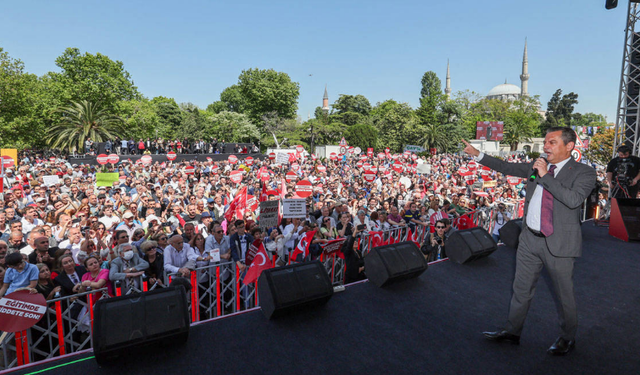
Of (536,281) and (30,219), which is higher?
(536,281)

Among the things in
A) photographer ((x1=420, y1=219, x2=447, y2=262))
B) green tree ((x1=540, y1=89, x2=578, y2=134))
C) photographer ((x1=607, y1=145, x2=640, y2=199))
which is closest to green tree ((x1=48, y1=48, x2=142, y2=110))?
photographer ((x1=420, y1=219, x2=447, y2=262))

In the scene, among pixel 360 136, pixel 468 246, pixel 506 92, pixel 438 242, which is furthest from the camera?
pixel 506 92

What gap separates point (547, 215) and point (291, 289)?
244 centimetres

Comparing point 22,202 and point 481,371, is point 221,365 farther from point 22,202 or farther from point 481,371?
point 22,202

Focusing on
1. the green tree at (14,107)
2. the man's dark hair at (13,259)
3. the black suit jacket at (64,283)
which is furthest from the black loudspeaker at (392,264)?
the green tree at (14,107)

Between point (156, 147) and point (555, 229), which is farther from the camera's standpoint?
point (156, 147)

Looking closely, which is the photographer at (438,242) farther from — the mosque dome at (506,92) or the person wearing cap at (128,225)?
the mosque dome at (506,92)

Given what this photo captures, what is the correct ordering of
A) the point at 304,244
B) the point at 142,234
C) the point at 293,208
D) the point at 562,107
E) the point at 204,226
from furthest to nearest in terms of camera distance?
the point at 562,107 → the point at 204,226 → the point at 293,208 → the point at 142,234 → the point at 304,244

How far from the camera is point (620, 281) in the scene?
475cm

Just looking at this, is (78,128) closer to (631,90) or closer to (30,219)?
(30,219)

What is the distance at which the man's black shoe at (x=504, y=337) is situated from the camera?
125 inches

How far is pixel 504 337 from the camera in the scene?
Result: 319 cm

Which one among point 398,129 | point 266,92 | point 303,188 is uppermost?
point 266,92

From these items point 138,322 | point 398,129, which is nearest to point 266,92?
point 398,129
